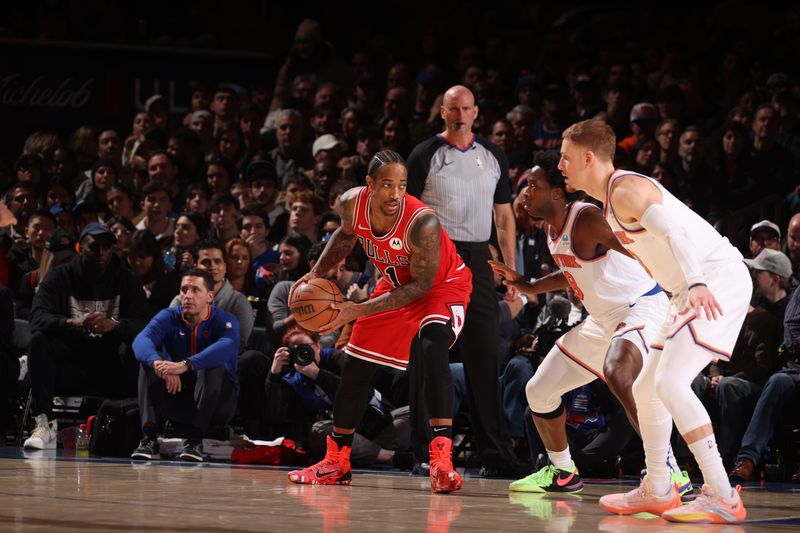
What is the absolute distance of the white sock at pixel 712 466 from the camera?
5.02 meters

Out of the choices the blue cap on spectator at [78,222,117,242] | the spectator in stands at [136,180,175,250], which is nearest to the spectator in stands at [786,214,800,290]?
the blue cap on spectator at [78,222,117,242]

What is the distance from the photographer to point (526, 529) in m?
4.64

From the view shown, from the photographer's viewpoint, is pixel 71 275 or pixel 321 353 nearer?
pixel 321 353

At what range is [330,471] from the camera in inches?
259

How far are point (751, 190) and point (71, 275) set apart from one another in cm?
593


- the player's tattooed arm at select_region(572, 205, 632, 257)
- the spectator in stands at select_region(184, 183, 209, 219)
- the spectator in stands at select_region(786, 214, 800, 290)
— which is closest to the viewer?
the player's tattooed arm at select_region(572, 205, 632, 257)

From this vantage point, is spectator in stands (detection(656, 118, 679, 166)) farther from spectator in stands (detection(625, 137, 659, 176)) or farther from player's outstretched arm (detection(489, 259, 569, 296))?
player's outstretched arm (detection(489, 259, 569, 296))

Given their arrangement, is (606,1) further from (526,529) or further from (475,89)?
(526,529)

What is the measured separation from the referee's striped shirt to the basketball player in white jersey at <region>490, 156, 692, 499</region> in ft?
2.85

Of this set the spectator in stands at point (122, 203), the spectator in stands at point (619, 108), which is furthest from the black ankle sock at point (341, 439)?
the spectator in stands at point (619, 108)

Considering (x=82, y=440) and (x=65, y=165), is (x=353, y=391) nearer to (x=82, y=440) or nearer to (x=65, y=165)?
(x=82, y=440)

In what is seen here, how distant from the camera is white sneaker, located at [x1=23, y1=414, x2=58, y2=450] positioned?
8883mm

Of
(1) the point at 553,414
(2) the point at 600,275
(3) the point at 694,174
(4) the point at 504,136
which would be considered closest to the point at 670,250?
(2) the point at 600,275

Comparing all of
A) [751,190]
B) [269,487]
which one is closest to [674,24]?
[751,190]
